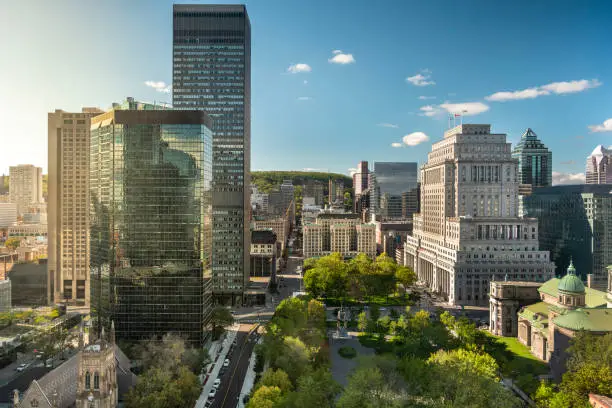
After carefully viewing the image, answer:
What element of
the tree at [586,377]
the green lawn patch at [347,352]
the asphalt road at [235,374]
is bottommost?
the asphalt road at [235,374]

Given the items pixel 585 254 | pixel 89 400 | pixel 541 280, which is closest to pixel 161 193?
A: pixel 89 400

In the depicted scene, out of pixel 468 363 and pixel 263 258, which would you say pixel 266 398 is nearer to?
pixel 468 363

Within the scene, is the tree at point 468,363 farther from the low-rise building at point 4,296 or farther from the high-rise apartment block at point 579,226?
the low-rise building at point 4,296

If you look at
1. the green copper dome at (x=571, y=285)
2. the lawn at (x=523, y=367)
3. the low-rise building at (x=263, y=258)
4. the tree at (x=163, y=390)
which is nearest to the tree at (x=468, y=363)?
the lawn at (x=523, y=367)

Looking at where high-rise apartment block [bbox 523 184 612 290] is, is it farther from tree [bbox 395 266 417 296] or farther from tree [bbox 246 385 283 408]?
tree [bbox 246 385 283 408]

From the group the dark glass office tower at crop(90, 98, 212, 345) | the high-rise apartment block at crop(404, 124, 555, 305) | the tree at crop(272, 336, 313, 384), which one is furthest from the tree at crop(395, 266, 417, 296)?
the tree at crop(272, 336, 313, 384)

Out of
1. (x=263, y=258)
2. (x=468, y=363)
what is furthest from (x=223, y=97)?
(x=468, y=363)
